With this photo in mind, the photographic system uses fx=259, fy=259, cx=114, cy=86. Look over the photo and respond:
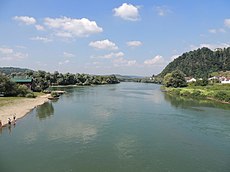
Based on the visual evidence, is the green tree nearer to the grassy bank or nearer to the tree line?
the grassy bank

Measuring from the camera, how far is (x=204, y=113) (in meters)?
36.7

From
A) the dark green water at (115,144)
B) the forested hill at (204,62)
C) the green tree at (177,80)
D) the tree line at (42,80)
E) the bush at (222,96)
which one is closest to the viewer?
the dark green water at (115,144)

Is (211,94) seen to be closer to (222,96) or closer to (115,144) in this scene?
(222,96)

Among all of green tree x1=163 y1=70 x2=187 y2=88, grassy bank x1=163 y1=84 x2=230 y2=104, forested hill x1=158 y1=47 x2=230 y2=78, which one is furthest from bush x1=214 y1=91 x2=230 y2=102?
forested hill x1=158 y1=47 x2=230 y2=78

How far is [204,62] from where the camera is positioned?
155125 mm

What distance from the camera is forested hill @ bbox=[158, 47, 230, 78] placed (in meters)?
144

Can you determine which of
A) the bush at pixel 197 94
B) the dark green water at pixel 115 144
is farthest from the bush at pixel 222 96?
the dark green water at pixel 115 144

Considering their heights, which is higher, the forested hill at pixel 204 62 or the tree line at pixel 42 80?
the forested hill at pixel 204 62

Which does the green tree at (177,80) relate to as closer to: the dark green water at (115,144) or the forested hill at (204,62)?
the dark green water at (115,144)

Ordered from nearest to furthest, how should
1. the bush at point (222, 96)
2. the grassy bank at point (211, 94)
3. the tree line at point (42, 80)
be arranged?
the tree line at point (42, 80), the bush at point (222, 96), the grassy bank at point (211, 94)

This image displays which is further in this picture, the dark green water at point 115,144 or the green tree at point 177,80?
the green tree at point 177,80

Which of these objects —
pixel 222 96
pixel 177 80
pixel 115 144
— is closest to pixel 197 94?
pixel 222 96

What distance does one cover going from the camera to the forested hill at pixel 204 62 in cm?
14438

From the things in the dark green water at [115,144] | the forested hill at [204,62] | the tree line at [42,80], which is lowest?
the dark green water at [115,144]
